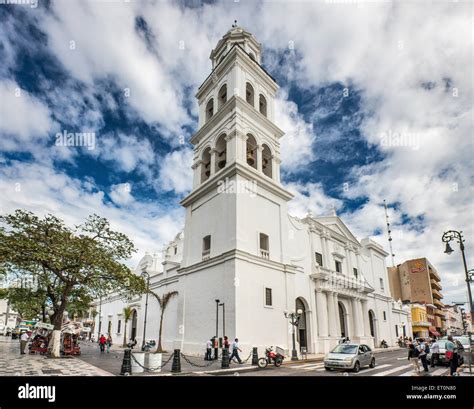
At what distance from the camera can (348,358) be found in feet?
45.9

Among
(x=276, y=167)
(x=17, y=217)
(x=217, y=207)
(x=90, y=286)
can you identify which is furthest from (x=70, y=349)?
(x=276, y=167)

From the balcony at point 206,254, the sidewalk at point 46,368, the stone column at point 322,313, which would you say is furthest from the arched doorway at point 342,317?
the sidewalk at point 46,368

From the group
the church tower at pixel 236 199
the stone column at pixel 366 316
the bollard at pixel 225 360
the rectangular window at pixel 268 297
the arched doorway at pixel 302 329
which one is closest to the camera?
the bollard at pixel 225 360

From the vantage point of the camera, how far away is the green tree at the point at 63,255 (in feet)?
52.1

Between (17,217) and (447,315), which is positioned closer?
(17,217)

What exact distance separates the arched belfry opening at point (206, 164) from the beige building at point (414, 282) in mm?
54621

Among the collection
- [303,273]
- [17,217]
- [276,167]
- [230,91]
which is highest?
[230,91]

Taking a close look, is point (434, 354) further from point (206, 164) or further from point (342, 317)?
point (206, 164)

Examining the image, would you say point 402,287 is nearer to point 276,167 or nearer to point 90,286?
point 276,167

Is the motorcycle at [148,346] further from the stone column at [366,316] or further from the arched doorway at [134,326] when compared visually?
the stone column at [366,316]

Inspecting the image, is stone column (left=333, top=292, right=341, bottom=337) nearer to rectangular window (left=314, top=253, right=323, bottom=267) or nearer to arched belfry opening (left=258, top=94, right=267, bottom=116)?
rectangular window (left=314, top=253, right=323, bottom=267)
